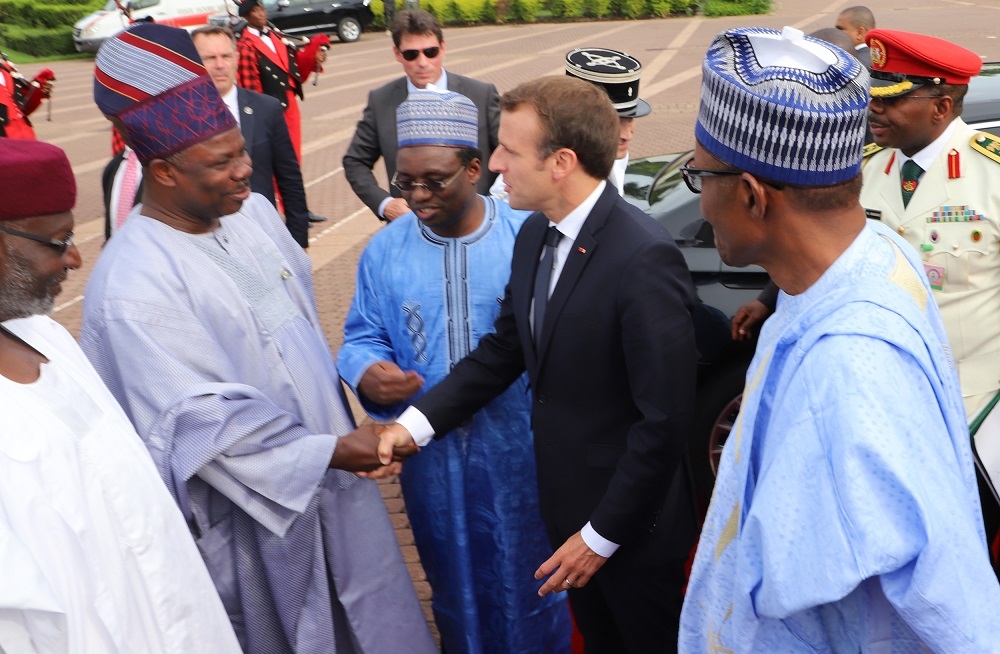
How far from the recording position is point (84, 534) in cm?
195

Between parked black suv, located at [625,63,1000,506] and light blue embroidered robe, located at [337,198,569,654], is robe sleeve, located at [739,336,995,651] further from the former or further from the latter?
parked black suv, located at [625,63,1000,506]

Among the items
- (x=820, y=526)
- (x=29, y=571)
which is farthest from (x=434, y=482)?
(x=820, y=526)

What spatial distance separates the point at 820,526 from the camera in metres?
1.47

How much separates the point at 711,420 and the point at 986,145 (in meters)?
1.74

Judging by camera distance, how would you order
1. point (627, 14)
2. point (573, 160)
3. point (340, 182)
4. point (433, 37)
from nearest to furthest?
1. point (573, 160)
2. point (433, 37)
3. point (340, 182)
4. point (627, 14)

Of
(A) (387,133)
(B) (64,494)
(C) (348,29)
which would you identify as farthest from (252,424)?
(C) (348,29)

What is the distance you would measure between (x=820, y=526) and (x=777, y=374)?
0.30 meters

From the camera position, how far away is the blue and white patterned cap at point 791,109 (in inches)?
63.4

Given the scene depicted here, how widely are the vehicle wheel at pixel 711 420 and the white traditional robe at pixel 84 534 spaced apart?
105 inches

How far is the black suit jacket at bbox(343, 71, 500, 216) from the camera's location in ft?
16.8

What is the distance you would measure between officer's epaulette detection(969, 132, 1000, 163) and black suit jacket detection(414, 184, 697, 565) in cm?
141

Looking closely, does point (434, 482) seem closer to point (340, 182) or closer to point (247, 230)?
point (247, 230)

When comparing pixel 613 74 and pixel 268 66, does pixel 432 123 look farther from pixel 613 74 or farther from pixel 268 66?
pixel 268 66

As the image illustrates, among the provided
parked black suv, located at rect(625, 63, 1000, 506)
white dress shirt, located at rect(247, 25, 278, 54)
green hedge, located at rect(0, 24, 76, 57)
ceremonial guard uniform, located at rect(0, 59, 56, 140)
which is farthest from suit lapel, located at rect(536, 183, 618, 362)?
green hedge, located at rect(0, 24, 76, 57)
